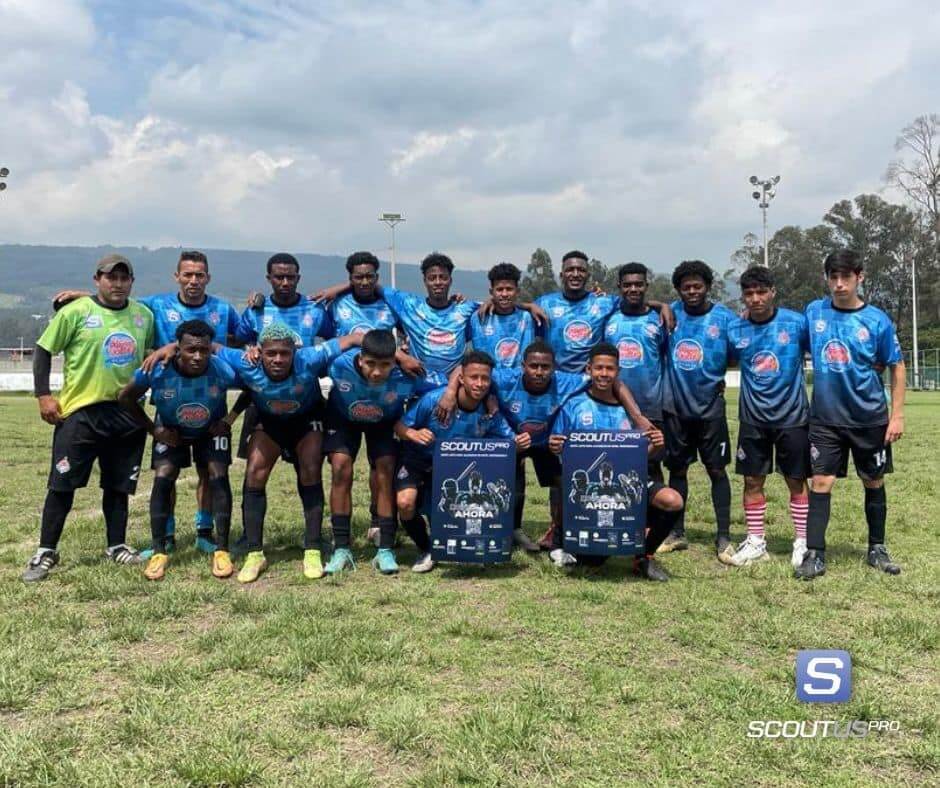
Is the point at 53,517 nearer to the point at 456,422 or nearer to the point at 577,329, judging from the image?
Answer: the point at 456,422

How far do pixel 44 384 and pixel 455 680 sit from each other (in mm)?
3873

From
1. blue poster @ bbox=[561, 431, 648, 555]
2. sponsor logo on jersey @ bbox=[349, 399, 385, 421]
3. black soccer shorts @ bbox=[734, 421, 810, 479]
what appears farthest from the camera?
black soccer shorts @ bbox=[734, 421, 810, 479]

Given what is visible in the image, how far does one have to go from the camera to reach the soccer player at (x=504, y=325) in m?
6.24

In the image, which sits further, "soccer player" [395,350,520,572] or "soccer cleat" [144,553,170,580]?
"soccer player" [395,350,520,572]

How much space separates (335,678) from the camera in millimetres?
3635

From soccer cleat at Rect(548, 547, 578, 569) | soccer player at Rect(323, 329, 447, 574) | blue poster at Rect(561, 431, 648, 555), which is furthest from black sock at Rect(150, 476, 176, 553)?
blue poster at Rect(561, 431, 648, 555)

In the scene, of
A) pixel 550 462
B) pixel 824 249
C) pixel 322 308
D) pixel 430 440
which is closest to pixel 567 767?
pixel 430 440

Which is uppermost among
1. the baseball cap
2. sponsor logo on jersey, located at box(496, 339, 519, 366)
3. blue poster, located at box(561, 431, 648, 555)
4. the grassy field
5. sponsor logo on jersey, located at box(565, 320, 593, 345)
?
the baseball cap

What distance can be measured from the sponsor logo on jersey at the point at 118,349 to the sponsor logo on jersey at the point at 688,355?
4.18 m

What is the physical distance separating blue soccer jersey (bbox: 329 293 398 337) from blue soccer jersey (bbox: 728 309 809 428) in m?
2.82

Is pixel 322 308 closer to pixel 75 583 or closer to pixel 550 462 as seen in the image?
pixel 550 462

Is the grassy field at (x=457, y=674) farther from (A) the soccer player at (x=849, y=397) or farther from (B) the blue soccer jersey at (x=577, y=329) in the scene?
(B) the blue soccer jersey at (x=577, y=329)

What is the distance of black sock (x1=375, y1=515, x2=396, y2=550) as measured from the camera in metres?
5.77

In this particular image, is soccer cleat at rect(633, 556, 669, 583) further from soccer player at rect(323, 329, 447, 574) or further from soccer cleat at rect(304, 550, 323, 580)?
soccer cleat at rect(304, 550, 323, 580)
